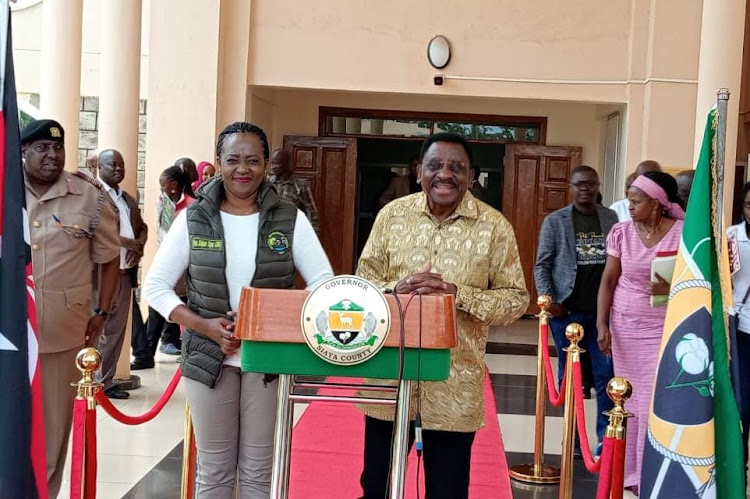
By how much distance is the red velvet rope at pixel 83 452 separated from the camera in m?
3.01

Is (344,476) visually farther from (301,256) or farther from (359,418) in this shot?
(301,256)

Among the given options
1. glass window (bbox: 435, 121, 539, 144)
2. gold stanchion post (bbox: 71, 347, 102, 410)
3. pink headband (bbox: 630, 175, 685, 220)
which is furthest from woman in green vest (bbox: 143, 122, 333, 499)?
glass window (bbox: 435, 121, 539, 144)

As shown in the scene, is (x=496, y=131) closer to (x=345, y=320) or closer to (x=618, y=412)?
(x=618, y=412)

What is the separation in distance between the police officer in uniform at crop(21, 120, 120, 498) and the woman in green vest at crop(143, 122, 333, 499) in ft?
3.00

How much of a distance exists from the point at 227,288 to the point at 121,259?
12.5ft

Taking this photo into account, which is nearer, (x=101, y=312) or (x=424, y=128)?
(x=101, y=312)

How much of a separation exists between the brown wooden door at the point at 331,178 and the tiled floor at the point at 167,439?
365cm

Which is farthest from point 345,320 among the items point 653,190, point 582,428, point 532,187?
point 532,187

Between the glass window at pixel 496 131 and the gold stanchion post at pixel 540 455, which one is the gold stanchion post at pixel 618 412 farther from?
the glass window at pixel 496 131

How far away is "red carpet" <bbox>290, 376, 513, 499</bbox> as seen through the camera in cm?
486

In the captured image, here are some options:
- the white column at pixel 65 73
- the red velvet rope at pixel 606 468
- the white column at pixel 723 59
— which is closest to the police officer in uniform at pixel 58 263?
the red velvet rope at pixel 606 468

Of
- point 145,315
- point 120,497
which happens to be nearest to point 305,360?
point 120,497

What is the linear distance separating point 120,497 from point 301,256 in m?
2.09

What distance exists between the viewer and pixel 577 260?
5945 millimetres
